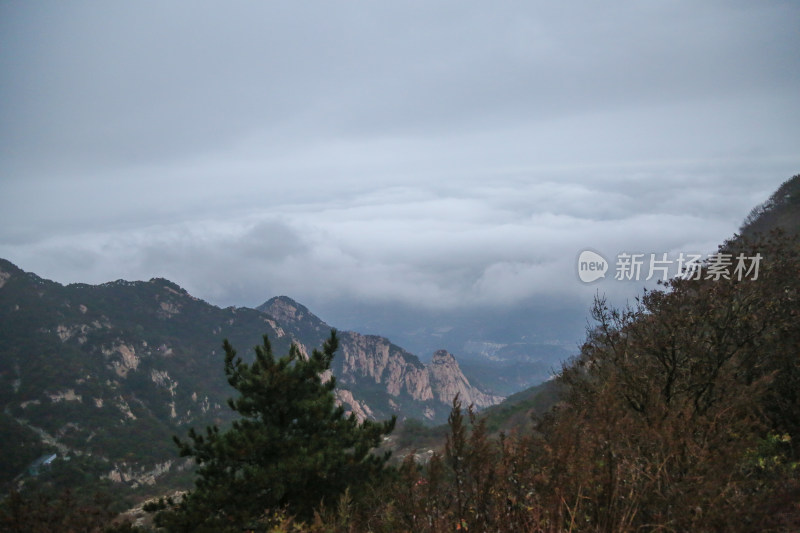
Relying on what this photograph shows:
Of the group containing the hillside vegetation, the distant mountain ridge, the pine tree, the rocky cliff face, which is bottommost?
the rocky cliff face

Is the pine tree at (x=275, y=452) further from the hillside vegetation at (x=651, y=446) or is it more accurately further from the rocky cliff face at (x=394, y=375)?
the rocky cliff face at (x=394, y=375)

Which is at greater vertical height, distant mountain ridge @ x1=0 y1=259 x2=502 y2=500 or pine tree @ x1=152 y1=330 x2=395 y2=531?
pine tree @ x1=152 y1=330 x2=395 y2=531

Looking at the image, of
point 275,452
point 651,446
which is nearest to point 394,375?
point 275,452

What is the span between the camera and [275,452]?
12.2m

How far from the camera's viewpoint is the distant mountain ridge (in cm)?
6462

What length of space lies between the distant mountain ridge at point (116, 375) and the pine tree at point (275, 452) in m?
22.8

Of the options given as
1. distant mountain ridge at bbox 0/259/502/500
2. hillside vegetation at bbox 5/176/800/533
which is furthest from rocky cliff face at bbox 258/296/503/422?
hillside vegetation at bbox 5/176/800/533

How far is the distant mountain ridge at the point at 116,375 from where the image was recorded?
64625mm

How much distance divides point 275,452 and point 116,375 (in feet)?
333

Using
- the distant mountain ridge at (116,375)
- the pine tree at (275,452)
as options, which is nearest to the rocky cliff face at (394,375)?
the distant mountain ridge at (116,375)

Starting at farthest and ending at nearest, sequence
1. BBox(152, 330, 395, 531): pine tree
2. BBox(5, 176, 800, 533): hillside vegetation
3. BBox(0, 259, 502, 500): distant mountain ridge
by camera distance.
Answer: BBox(0, 259, 502, 500): distant mountain ridge, BBox(152, 330, 395, 531): pine tree, BBox(5, 176, 800, 533): hillside vegetation

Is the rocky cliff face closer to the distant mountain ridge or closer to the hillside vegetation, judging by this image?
the distant mountain ridge

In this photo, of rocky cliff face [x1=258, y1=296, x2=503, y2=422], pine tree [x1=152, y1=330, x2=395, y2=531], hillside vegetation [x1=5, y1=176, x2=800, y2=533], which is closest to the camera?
hillside vegetation [x1=5, y1=176, x2=800, y2=533]

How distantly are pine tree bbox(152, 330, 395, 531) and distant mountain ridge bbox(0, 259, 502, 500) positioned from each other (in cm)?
2283
